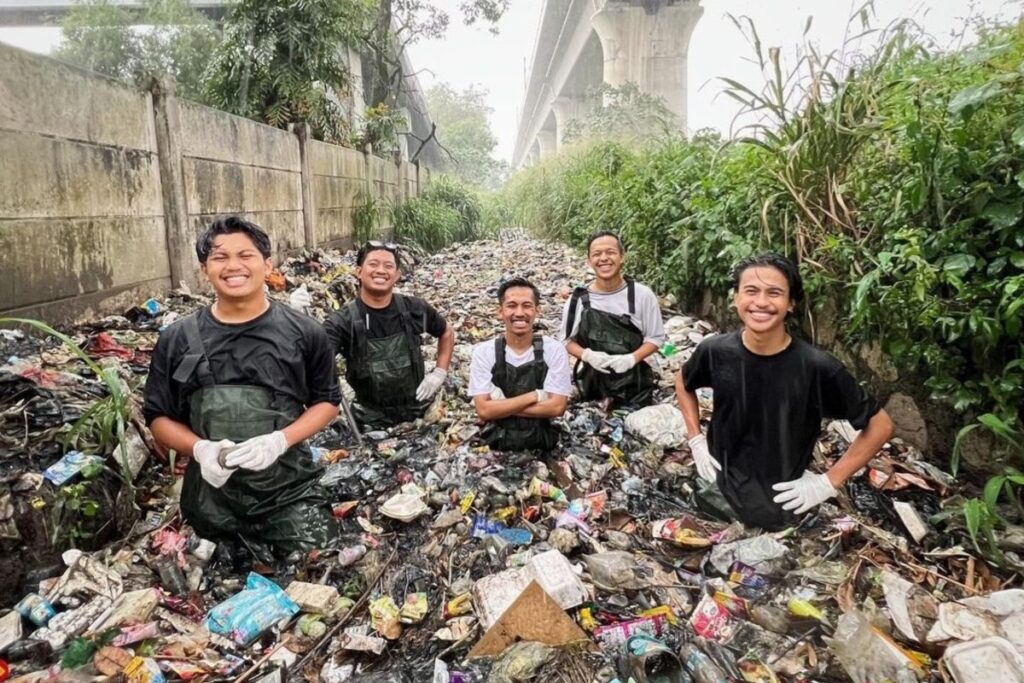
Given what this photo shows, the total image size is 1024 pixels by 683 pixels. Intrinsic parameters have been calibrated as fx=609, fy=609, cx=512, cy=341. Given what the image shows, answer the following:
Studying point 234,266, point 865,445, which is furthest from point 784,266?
point 234,266

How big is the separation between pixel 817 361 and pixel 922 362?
0.78 meters

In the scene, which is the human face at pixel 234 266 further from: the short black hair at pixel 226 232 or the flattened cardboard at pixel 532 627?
the flattened cardboard at pixel 532 627

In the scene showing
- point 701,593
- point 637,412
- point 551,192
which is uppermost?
point 551,192

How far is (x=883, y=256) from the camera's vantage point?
252 centimetres

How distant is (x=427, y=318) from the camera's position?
383 cm

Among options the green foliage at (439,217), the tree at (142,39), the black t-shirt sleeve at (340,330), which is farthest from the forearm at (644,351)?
the tree at (142,39)

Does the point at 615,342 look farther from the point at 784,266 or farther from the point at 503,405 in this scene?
the point at 784,266

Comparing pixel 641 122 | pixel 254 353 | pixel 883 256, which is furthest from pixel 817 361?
pixel 641 122

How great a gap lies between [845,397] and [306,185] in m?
7.04

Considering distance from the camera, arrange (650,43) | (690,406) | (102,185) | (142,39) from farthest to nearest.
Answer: (650,43)
(142,39)
(102,185)
(690,406)

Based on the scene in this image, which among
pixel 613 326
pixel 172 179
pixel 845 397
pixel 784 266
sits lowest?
pixel 845 397

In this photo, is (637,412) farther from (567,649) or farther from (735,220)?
(567,649)

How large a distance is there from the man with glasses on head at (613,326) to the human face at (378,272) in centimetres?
115

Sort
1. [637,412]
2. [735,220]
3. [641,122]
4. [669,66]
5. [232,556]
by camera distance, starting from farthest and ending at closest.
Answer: [669,66]
[641,122]
[735,220]
[637,412]
[232,556]
